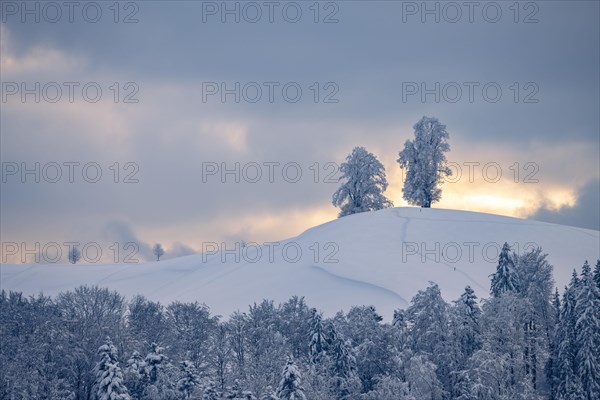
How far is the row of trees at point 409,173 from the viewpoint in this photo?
6329 inches

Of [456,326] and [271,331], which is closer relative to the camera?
[456,326]

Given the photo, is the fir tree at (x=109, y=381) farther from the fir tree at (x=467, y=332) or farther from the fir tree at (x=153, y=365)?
the fir tree at (x=467, y=332)

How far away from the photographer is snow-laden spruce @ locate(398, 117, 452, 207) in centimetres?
16038

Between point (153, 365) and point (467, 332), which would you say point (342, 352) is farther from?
point (153, 365)

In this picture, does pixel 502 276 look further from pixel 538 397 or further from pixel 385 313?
pixel 538 397

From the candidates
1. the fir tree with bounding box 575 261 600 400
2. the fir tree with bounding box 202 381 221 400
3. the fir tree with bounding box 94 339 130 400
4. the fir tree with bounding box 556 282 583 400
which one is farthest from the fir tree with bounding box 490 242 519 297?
the fir tree with bounding box 94 339 130 400

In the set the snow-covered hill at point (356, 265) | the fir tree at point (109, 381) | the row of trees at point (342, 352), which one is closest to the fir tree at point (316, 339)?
the row of trees at point (342, 352)

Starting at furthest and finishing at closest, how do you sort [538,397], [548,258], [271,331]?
[548,258], [271,331], [538,397]

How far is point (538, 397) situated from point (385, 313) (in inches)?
1373

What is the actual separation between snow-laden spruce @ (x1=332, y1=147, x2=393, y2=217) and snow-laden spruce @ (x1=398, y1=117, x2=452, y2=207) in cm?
508

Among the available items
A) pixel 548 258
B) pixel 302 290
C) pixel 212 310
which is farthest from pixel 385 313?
pixel 548 258

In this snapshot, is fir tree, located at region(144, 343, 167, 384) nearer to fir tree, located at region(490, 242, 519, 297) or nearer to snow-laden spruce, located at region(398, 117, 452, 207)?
fir tree, located at region(490, 242, 519, 297)

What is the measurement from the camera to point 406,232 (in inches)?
5782

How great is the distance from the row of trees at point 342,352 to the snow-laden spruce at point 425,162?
54.1 metres
